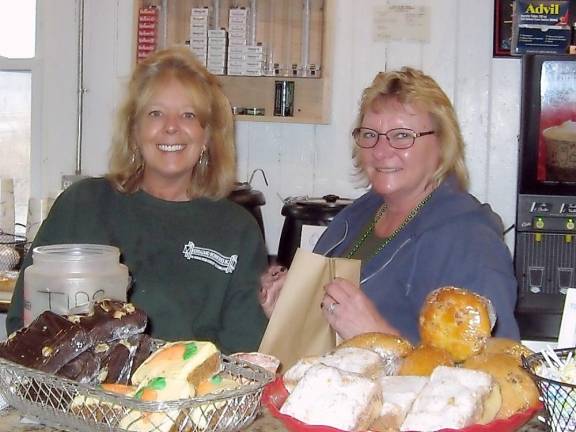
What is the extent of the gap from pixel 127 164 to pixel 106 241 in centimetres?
21

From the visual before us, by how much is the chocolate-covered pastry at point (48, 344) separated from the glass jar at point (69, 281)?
4.0 inches

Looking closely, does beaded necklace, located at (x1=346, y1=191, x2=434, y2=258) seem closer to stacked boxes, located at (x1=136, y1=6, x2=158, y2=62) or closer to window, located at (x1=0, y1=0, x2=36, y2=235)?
stacked boxes, located at (x1=136, y1=6, x2=158, y2=62)

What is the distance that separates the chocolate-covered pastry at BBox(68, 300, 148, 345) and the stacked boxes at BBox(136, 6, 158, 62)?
6.94ft

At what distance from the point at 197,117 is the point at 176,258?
0.32 metres

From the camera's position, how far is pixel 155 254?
1.79 metres

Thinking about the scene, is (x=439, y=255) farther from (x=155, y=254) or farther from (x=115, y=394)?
(x=115, y=394)

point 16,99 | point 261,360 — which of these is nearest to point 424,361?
point 261,360

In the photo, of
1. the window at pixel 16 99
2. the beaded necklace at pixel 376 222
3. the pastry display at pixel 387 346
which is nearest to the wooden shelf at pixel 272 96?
the window at pixel 16 99

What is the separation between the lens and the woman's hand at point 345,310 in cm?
151

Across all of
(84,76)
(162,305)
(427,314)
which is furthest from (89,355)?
(84,76)

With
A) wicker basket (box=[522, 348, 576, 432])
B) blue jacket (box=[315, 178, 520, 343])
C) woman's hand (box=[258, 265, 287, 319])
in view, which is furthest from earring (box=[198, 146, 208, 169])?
wicker basket (box=[522, 348, 576, 432])

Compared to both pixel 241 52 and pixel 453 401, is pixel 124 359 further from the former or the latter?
pixel 241 52

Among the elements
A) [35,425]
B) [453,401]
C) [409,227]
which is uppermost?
[409,227]

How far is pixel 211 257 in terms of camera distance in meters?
1.80
